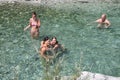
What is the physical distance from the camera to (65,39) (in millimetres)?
16125

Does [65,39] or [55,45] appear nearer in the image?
[55,45]

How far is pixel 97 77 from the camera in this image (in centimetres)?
1040

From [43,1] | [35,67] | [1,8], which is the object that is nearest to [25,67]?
[35,67]

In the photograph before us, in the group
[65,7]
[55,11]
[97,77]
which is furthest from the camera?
[65,7]

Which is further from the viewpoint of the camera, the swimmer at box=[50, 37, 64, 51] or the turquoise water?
the swimmer at box=[50, 37, 64, 51]

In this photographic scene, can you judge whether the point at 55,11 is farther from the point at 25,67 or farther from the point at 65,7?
the point at 25,67

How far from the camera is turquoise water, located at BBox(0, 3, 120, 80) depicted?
482 inches

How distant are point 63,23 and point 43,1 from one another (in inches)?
274

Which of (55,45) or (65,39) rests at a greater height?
(55,45)

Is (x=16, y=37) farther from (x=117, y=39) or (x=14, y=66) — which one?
(x=117, y=39)

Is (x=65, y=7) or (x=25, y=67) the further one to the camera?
(x=65, y=7)

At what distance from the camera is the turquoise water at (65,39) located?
12250mm

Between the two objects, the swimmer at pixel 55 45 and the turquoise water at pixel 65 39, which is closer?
the turquoise water at pixel 65 39

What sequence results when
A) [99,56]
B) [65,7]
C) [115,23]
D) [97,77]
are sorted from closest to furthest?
1. [97,77]
2. [99,56]
3. [115,23]
4. [65,7]
